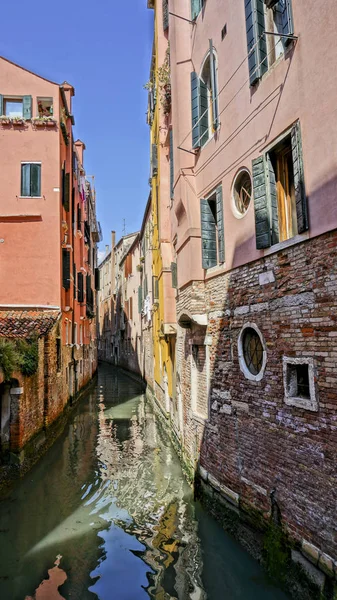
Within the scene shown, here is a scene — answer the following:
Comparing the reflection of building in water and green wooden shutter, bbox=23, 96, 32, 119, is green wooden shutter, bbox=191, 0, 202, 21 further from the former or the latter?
the reflection of building in water

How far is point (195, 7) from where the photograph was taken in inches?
345

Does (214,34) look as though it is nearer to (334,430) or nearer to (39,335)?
(334,430)

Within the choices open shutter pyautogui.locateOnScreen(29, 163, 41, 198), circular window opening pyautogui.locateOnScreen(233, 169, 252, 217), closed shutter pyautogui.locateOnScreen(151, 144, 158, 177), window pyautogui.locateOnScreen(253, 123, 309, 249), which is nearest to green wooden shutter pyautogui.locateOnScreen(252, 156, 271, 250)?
window pyautogui.locateOnScreen(253, 123, 309, 249)

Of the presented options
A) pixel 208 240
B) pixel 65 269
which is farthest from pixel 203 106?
pixel 65 269

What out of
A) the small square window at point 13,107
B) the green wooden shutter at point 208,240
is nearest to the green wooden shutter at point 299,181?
the green wooden shutter at point 208,240

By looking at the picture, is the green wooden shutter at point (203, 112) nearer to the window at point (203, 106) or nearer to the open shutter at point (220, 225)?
the window at point (203, 106)

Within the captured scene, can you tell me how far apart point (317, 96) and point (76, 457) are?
9550 millimetres

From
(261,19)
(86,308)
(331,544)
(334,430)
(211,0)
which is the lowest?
(331,544)

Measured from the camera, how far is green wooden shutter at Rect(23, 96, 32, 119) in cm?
1494

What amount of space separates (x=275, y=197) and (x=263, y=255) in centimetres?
80

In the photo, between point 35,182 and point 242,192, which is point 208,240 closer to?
point 242,192

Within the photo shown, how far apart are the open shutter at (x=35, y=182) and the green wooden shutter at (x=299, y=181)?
11222 mm

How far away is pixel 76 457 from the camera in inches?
428

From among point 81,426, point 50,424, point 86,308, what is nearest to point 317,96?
point 50,424
